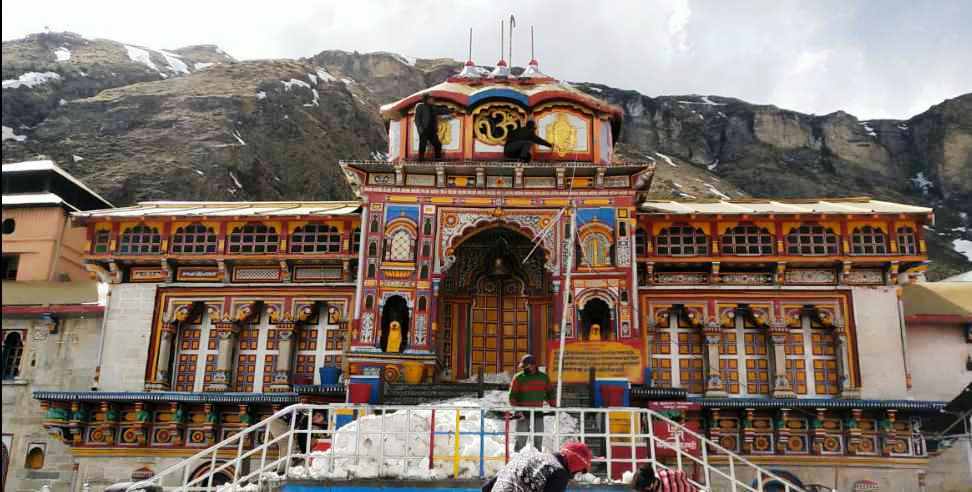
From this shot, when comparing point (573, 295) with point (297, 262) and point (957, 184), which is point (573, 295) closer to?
point (297, 262)

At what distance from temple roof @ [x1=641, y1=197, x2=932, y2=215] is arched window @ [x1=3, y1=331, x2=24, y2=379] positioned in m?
19.3

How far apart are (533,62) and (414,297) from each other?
30.4ft

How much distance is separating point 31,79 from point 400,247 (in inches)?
2020

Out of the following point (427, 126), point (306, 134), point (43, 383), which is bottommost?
point (43, 383)

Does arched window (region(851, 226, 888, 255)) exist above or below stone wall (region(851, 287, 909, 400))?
above

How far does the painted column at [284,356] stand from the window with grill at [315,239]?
2.22 m

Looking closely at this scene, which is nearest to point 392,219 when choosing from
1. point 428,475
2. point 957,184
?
point 428,475

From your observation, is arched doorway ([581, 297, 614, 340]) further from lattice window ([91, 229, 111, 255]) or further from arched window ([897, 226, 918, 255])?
lattice window ([91, 229, 111, 255])

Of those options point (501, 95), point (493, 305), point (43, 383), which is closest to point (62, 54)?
point (43, 383)

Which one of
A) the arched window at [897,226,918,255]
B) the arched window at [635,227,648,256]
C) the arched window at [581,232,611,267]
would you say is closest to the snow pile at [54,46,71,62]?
the arched window at [635,227,648,256]

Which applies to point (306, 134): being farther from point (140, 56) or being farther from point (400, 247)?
point (400, 247)

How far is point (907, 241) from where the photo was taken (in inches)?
931

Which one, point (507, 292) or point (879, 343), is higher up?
point (507, 292)

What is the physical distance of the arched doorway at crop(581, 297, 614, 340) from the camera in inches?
864
